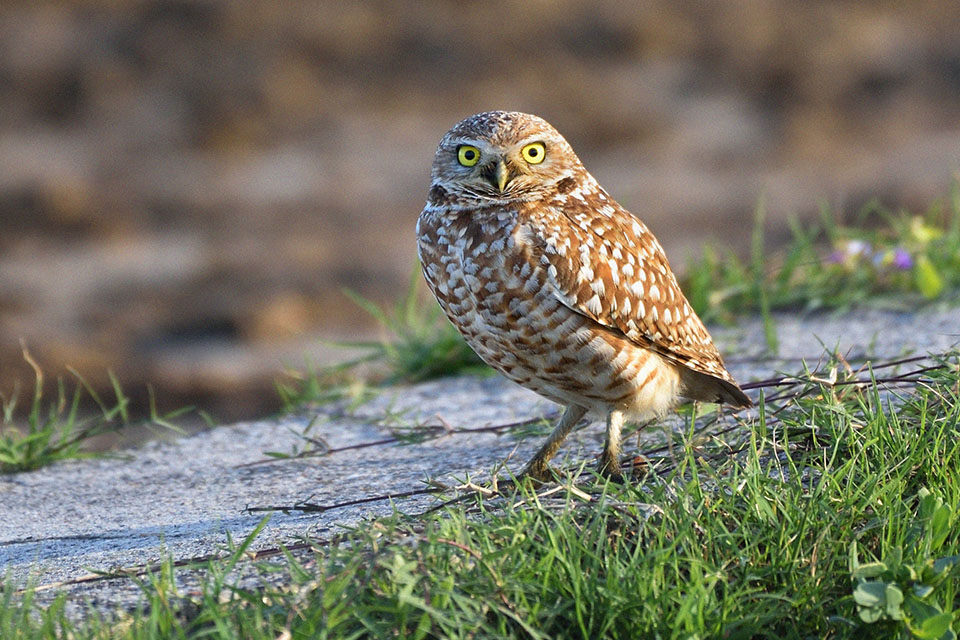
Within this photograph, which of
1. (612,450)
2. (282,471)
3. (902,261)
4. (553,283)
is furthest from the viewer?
(902,261)

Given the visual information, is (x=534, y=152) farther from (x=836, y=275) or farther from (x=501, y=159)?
(x=836, y=275)

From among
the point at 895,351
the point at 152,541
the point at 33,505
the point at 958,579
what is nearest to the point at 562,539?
the point at 958,579

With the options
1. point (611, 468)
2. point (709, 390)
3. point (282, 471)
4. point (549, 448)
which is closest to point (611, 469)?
point (611, 468)

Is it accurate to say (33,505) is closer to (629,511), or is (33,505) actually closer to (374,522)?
(374,522)

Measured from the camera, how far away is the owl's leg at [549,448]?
305cm

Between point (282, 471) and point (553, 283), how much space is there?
1082 mm

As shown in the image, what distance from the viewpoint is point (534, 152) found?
3080 millimetres

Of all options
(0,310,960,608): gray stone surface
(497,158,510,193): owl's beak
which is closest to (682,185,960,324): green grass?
(0,310,960,608): gray stone surface

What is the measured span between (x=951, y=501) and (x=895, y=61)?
717 cm

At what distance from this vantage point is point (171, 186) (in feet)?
25.0

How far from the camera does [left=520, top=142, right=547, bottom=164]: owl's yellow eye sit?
3.05m

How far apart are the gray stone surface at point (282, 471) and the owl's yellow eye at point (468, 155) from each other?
2.55ft

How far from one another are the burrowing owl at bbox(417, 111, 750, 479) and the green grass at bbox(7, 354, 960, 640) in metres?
0.37

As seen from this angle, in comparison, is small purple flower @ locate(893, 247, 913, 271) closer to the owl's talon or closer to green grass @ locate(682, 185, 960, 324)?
green grass @ locate(682, 185, 960, 324)
